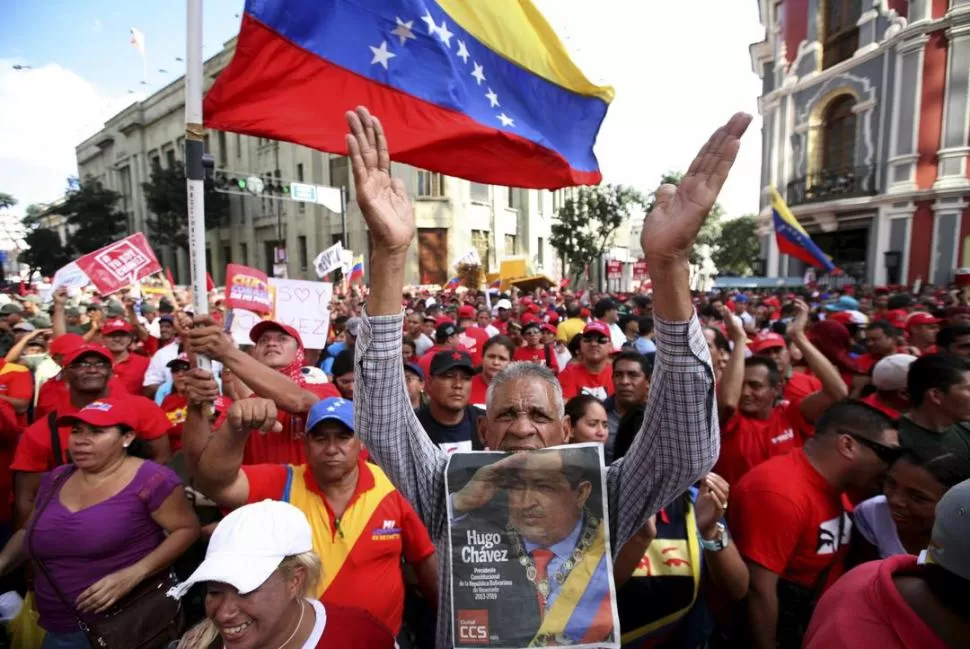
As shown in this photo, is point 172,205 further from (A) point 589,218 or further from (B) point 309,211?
(A) point 589,218

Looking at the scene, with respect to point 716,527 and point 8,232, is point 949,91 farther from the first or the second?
point 8,232

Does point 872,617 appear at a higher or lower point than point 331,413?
lower

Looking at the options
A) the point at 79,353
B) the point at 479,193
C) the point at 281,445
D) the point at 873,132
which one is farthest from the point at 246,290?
the point at 873,132

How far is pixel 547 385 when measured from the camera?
1.72 m

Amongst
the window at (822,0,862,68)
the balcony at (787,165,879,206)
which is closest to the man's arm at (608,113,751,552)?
the balcony at (787,165,879,206)

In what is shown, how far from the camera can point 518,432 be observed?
1.63m

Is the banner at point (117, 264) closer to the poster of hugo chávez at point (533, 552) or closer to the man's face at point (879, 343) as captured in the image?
the poster of hugo chávez at point (533, 552)

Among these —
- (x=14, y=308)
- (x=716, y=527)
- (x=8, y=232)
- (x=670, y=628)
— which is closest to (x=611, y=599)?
(x=716, y=527)

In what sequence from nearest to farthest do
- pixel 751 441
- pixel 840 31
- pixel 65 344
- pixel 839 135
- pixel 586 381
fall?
pixel 751 441 < pixel 65 344 < pixel 586 381 < pixel 840 31 < pixel 839 135

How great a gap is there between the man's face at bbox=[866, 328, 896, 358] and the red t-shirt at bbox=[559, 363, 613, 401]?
2.38 m

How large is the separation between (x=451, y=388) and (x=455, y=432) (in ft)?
0.98

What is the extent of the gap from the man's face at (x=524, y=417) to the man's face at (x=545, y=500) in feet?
0.74

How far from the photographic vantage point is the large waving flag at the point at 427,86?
2.93m

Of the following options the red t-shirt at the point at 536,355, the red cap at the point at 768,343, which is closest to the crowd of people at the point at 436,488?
the red cap at the point at 768,343
